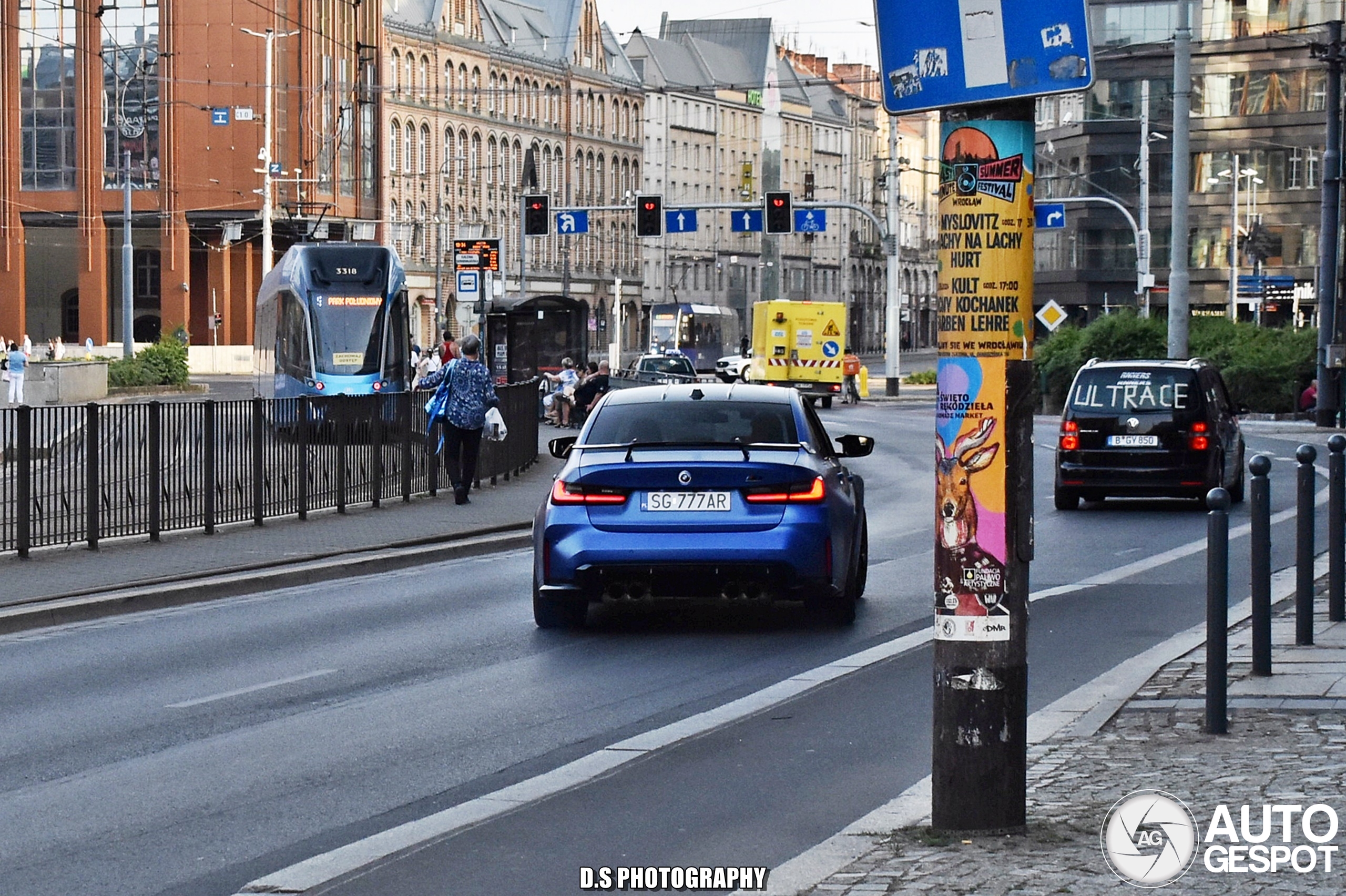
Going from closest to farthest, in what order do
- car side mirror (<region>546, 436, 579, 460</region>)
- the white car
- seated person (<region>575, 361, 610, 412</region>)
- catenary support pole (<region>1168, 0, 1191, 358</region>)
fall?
car side mirror (<region>546, 436, 579, 460</region>)
catenary support pole (<region>1168, 0, 1191, 358</region>)
seated person (<region>575, 361, 610, 412</region>)
the white car

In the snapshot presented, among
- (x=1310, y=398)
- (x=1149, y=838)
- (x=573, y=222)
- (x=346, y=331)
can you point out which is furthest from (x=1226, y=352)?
(x=1149, y=838)

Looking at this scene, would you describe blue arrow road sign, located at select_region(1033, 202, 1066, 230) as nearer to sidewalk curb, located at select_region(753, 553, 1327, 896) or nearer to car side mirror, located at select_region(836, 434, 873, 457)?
car side mirror, located at select_region(836, 434, 873, 457)

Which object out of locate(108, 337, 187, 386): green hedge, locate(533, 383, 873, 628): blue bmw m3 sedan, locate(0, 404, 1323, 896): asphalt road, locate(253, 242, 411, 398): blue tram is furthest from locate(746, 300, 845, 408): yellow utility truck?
locate(533, 383, 873, 628): blue bmw m3 sedan

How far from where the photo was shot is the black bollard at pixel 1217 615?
854cm

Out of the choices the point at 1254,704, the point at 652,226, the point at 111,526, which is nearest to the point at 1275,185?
the point at 652,226

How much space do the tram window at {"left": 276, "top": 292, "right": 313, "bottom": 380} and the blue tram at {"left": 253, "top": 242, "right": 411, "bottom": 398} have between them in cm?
1

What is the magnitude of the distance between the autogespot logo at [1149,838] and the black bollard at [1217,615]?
51.4 inches

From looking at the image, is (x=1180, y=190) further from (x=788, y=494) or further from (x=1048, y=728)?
(x=1048, y=728)

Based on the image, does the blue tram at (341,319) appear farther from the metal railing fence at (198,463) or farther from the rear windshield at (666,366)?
the rear windshield at (666,366)

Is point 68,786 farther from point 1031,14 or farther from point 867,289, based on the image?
point 867,289

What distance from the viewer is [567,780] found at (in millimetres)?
8336

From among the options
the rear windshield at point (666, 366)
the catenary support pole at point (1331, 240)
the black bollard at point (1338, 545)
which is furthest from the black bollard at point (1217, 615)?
the rear windshield at point (666, 366)

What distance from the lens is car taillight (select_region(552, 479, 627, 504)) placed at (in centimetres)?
1270

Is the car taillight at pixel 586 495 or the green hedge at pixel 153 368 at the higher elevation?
the green hedge at pixel 153 368
